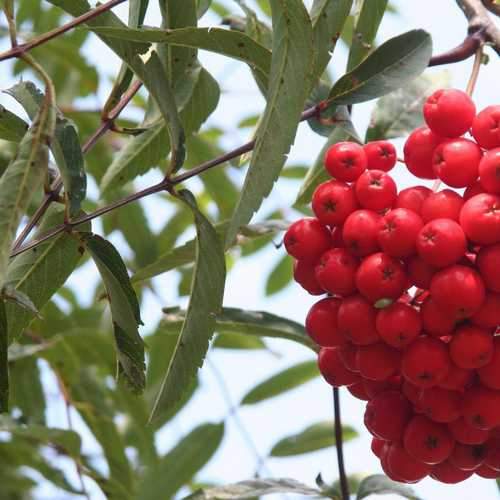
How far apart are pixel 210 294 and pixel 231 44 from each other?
0.38 m

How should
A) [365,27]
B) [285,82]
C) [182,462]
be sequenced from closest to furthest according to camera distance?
1. [285,82]
2. [365,27]
3. [182,462]

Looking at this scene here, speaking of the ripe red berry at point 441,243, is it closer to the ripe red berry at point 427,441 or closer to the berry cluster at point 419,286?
the berry cluster at point 419,286

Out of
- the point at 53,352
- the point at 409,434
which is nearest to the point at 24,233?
the point at 409,434

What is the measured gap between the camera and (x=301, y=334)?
2098 millimetres

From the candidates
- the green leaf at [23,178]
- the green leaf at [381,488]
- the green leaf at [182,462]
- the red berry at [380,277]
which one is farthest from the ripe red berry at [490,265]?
the green leaf at [182,462]

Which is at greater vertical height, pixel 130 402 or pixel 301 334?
pixel 130 402

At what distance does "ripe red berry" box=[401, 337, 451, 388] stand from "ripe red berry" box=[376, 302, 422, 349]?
0.06ft

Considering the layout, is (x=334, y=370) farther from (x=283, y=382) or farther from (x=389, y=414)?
(x=283, y=382)

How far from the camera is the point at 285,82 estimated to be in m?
1.39

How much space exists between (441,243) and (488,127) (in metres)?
0.22

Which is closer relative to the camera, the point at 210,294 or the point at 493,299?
the point at 493,299

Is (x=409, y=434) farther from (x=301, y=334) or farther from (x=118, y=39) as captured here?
(x=118, y=39)

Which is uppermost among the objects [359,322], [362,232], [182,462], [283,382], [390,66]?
[283,382]

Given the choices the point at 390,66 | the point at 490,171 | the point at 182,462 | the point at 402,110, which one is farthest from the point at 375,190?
the point at 182,462
